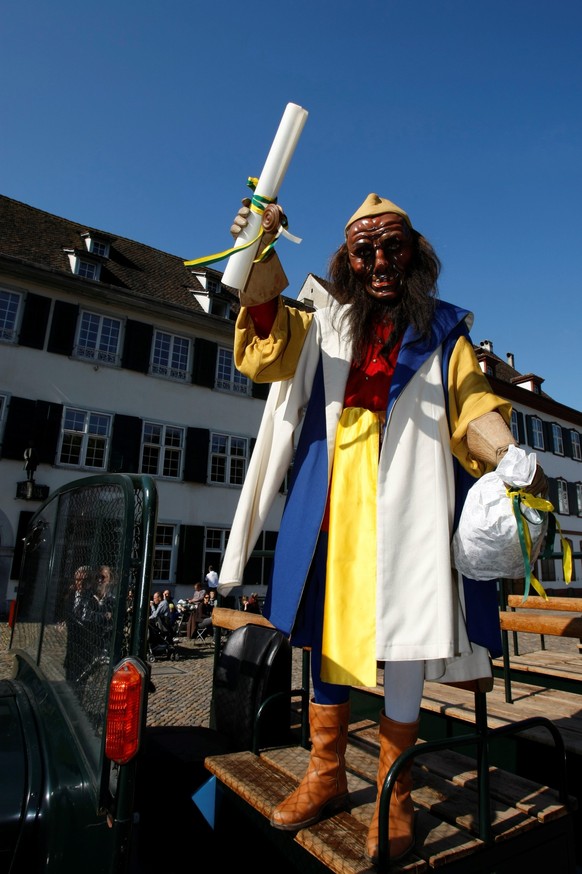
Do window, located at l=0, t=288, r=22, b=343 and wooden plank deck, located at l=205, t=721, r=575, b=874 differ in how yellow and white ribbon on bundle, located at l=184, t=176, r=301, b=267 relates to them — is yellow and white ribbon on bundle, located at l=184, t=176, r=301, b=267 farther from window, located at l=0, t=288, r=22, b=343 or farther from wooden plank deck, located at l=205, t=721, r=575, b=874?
window, located at l=0, t=288, r=22, b=343

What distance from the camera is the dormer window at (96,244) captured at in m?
17.0

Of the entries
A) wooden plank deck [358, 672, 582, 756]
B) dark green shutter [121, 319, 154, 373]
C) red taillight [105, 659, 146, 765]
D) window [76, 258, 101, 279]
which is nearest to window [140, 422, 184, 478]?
dark green shutter [121, 319, 154, 373]

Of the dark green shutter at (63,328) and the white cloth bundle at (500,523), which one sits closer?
the white cloth bundle at (500,523)

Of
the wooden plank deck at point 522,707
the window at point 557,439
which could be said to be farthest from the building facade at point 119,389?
the window at point 557,439

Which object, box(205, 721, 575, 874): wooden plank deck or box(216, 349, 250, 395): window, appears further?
box(216, 349, 250, 395): window

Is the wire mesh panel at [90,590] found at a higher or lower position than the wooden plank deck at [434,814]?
higher

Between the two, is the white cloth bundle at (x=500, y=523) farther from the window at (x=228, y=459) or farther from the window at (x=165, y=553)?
the window at (x=228, y=459)

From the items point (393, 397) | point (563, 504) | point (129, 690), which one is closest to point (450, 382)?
point (393, 397)

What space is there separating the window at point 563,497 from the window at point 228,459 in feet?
57.7

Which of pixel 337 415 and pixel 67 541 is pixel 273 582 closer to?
pixel 337 415

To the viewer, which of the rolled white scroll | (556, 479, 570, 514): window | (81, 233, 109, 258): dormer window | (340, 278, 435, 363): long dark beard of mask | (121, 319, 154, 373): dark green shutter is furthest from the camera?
(556, 479, 570, 514): window

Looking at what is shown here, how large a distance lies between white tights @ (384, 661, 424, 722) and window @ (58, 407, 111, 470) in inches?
537

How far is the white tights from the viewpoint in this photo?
162 cm

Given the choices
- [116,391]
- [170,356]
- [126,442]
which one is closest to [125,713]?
[126,442]
